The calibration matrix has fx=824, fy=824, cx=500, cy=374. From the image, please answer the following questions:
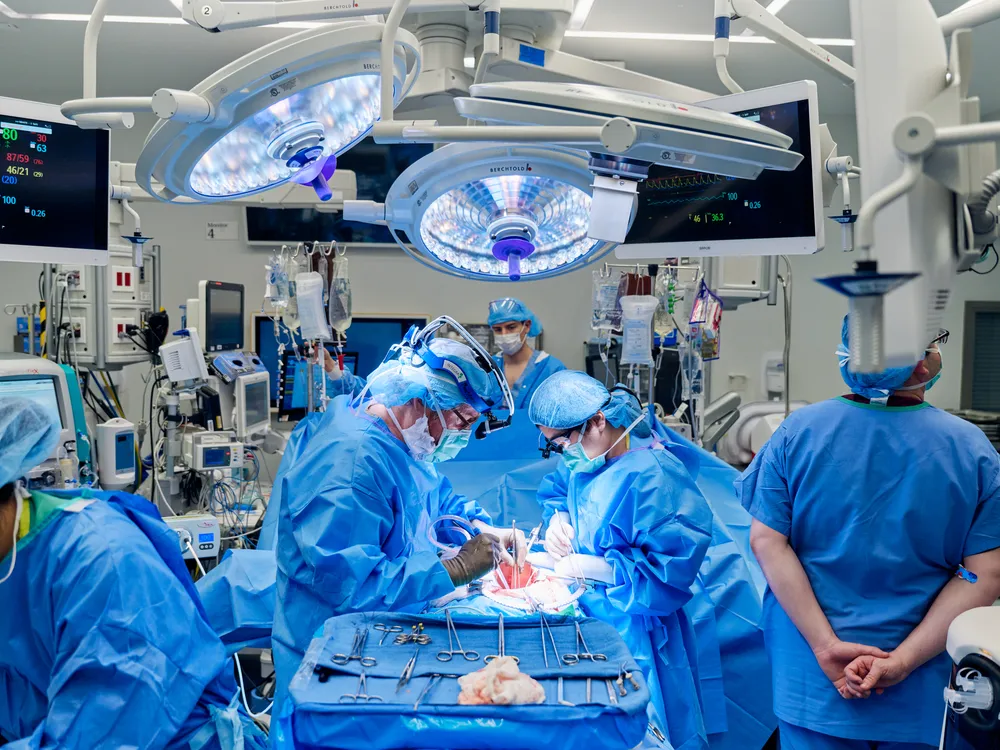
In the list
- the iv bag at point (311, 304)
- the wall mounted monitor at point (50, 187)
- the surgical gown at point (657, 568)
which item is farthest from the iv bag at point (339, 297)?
the surgical gown at point (657, 568)

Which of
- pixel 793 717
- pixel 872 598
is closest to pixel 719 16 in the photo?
pixel 872 598

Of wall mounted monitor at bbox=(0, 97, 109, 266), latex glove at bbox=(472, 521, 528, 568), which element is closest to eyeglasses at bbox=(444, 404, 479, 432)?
latex glove at bbox=(472, 521, 528, 568)

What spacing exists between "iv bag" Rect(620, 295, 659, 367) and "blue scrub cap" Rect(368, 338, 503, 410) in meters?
0.98

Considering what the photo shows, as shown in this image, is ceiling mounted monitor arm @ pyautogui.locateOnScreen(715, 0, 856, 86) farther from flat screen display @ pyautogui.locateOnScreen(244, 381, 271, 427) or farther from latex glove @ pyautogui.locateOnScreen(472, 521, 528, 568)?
flat screen display @ pyautogui.locateOnScreen(244, 381, 271, 427)

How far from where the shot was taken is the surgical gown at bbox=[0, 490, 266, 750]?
1.25 m

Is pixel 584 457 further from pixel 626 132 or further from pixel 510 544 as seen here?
pixel 626 132

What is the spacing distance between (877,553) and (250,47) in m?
3.78

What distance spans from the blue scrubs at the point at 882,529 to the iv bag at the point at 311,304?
5.60 feet

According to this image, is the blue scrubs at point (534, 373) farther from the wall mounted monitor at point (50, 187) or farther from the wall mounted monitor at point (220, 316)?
the wall mounted monitor at point (50, 187)

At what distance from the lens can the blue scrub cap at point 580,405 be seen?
2350 mm

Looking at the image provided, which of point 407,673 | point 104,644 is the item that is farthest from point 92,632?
point 407,673

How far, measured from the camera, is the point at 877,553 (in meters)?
1.75

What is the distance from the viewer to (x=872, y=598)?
1.78 m

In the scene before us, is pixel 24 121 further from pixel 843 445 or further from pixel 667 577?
pixel 843 445
